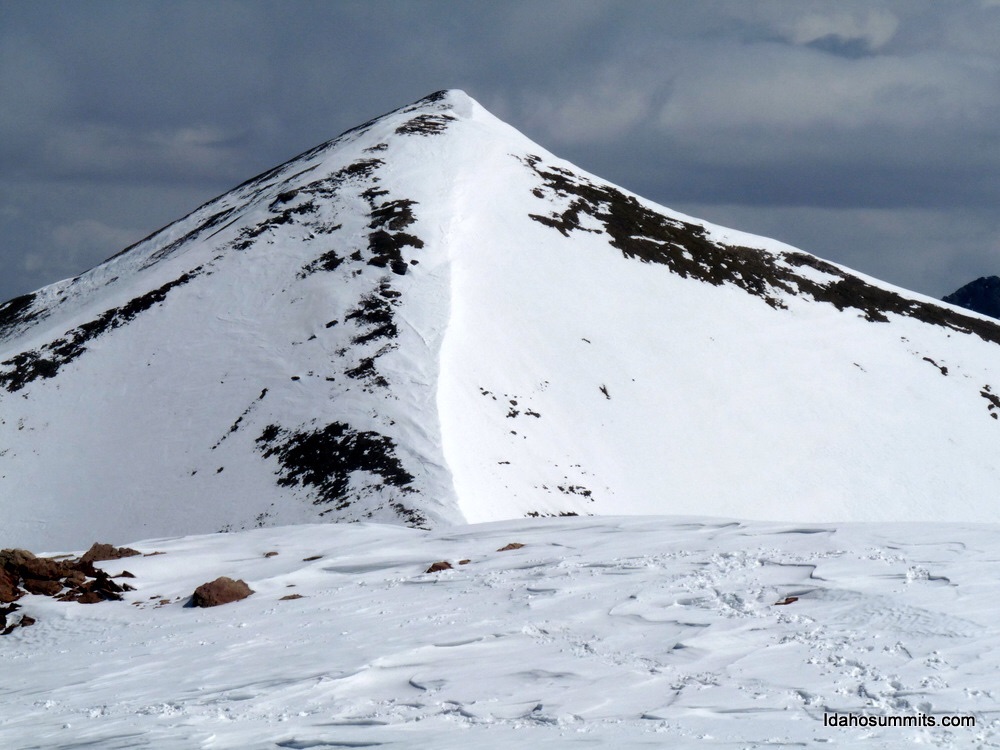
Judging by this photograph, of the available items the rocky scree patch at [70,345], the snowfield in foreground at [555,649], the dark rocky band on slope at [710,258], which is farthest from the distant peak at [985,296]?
the snowfield in foreground at [555,649]

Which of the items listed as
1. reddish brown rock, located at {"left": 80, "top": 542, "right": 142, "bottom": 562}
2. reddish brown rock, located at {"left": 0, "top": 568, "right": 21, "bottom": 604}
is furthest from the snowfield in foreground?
reddish brown rock, located at {"left": 80, "top": 542, "right": 142, "bottom": 562}

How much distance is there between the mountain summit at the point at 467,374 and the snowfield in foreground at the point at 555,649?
42.6 ft

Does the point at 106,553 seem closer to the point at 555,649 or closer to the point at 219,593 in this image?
the point at 219,593

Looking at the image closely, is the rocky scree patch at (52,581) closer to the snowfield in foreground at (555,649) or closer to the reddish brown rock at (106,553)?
the snowfield in foreground at (555,649)

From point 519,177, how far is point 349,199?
9.40 metres

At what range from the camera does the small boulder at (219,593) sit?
11.5 m

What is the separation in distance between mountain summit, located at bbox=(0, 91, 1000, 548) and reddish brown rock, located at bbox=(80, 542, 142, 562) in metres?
10.3

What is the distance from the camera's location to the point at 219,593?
11586 millimetres

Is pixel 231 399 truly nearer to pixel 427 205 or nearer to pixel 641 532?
pixel 427 205

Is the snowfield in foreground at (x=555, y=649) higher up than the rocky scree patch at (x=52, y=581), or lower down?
lower down

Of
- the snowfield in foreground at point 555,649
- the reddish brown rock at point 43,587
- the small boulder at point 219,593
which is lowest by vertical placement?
the snowfield in foreground at point 555,649

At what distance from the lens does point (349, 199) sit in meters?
45.2

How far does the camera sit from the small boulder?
454 inches

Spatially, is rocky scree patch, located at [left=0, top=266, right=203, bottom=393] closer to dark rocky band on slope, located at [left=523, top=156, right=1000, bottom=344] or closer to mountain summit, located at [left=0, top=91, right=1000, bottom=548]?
mountain summit, located at [left=0, top=91, right=1000, bottom=548]
